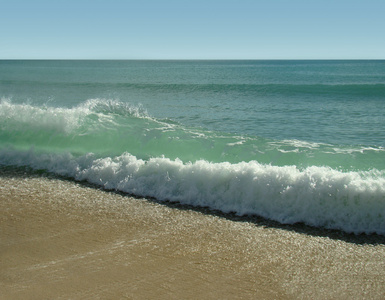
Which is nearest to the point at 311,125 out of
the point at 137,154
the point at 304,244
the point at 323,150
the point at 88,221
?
the point at 323,150

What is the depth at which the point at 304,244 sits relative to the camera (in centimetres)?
434

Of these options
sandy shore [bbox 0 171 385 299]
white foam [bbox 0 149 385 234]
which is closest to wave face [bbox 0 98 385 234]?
white foam [bbox 0 149 385 234]

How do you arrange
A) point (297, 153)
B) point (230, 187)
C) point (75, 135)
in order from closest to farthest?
point (230, 187) < point (297, 153) < point (75, 135)

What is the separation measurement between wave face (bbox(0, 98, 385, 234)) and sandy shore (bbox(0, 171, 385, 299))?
45cm

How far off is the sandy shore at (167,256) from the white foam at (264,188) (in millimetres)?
361

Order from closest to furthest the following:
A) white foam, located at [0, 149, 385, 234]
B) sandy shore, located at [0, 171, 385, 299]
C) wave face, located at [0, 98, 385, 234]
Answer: sandy shore, located at [0, 171, 385, 299] < white foam, located at [0, 149, 385, 234] < wave face, located at [0, 98, 385, 234]

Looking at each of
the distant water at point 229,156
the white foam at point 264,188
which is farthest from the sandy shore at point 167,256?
the distant water at point 229,156

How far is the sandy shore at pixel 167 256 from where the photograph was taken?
3.41 m

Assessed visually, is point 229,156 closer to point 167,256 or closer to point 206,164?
point 206,164

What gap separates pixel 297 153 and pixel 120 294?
5.02 meters

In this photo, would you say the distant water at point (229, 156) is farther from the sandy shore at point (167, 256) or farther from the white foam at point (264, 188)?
the sandy shore at point (167, 256)

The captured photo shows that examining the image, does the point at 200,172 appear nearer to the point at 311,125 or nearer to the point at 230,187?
the point at 230,187

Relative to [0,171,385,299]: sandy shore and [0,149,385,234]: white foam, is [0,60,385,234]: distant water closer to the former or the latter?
[0,149,385,234]: white foam

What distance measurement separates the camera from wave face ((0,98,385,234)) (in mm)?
5148
